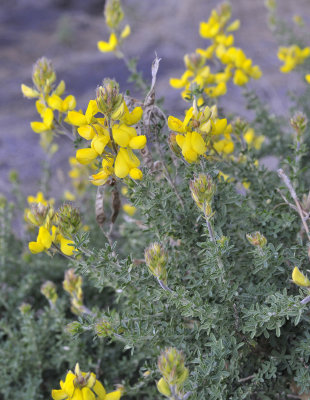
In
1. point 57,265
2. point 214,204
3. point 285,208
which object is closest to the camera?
point 214,204

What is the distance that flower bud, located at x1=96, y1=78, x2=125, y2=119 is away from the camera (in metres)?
1.00

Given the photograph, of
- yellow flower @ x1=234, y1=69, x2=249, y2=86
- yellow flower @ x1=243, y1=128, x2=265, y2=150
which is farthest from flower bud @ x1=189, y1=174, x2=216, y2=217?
yellow flower @ x1=243, y1=128, x2=265, y2=150

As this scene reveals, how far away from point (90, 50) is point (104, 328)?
6511mm

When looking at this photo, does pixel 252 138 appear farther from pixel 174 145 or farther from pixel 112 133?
pixel 112 133

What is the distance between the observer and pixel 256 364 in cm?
128

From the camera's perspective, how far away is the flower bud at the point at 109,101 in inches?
39.3

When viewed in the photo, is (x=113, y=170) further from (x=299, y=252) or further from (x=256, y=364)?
(x=256, y=364)

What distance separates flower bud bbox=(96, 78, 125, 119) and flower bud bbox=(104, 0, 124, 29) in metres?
1.12

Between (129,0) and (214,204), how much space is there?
8659 mm

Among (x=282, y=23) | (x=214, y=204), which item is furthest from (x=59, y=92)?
(x=282, y=23)

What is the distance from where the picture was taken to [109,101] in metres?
1.00

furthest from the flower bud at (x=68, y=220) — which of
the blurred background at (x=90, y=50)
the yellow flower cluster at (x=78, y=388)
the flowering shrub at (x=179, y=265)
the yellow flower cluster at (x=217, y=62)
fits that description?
the blurred background at (x=90, y=50)

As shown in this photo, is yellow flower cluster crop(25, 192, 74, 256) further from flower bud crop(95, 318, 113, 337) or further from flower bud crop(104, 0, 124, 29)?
flower bud crop(104, 0, 124, 29)

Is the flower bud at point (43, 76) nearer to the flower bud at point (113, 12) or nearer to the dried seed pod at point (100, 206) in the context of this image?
the dried seed pod at point (100, 206)
